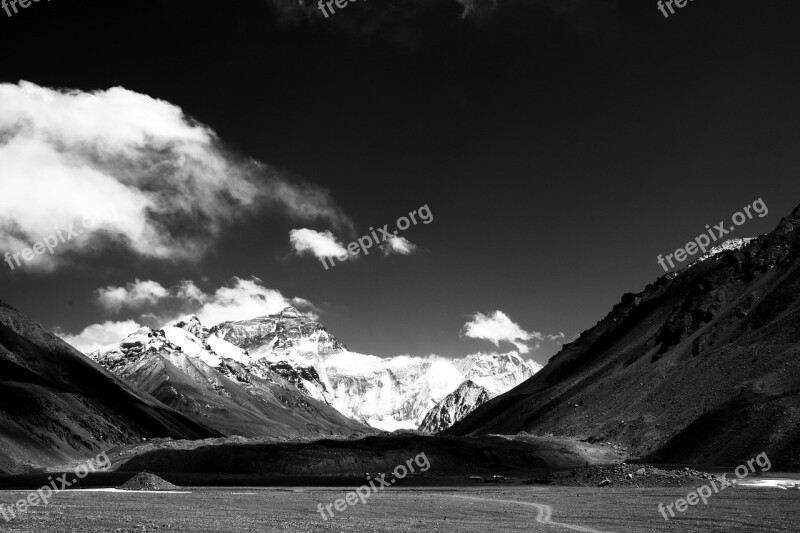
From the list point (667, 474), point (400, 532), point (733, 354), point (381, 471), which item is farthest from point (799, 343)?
point (400, 532)

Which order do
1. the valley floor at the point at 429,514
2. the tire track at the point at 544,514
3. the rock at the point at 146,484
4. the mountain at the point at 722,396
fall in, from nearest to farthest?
1. the valley floor at the point at 429,514
2. the tire track at the point at 544,514
3. the rock at the point at 146,484
4. the mountain at the point at 722,396

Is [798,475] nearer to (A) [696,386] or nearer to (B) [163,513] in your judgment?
(A) [696,386]

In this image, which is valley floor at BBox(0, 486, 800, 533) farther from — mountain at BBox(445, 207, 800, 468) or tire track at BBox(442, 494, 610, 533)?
mountain at BBox(445, 207, 800, 468)

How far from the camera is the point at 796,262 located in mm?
192750

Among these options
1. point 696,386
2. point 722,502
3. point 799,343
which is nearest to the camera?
point 722,502

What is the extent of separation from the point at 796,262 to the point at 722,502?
166200 mm

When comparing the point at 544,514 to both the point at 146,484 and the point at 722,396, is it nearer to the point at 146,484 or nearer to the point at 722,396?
the point at 146,484

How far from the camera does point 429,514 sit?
50688 millimetres

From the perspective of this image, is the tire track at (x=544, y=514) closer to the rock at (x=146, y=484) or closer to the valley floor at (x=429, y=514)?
the valley floor at (x=429, y=514)

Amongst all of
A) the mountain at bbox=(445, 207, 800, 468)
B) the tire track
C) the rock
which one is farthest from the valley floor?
the mountain at bbox=(445, 207, 800, 468)

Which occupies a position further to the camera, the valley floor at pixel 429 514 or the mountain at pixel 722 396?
the mountain at pixel 722 396

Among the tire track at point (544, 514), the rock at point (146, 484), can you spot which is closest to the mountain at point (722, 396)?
the tire track at point (544, 514)

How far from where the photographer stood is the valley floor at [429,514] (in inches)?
1508

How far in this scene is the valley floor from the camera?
126ft
